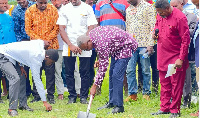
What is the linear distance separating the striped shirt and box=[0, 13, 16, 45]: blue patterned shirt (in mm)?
2053

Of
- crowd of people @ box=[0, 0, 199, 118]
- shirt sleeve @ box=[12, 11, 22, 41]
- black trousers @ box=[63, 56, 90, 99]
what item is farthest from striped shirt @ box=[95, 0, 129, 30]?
shirt sleeve @ box=[12, 11, 22, 41]

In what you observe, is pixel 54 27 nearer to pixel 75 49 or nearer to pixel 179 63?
pixel 75 49

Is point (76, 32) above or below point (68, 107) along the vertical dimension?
above

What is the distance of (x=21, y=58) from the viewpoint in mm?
8398

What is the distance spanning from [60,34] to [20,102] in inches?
71.1

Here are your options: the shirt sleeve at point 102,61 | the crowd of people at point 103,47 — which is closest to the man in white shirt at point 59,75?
the crowd of people at point 103,47

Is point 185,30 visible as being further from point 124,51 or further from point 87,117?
point 87,117

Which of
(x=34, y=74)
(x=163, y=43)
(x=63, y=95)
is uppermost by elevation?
(x=163, y=43)

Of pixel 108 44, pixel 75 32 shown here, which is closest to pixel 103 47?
pixel 108 44

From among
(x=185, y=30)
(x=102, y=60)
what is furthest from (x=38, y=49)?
(x=185, y=30)

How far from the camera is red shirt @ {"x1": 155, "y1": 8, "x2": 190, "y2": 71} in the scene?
768 cm

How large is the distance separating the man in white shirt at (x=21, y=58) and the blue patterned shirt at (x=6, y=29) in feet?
4.48

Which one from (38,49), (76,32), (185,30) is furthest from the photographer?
(76,32)

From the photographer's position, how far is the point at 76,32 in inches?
384
